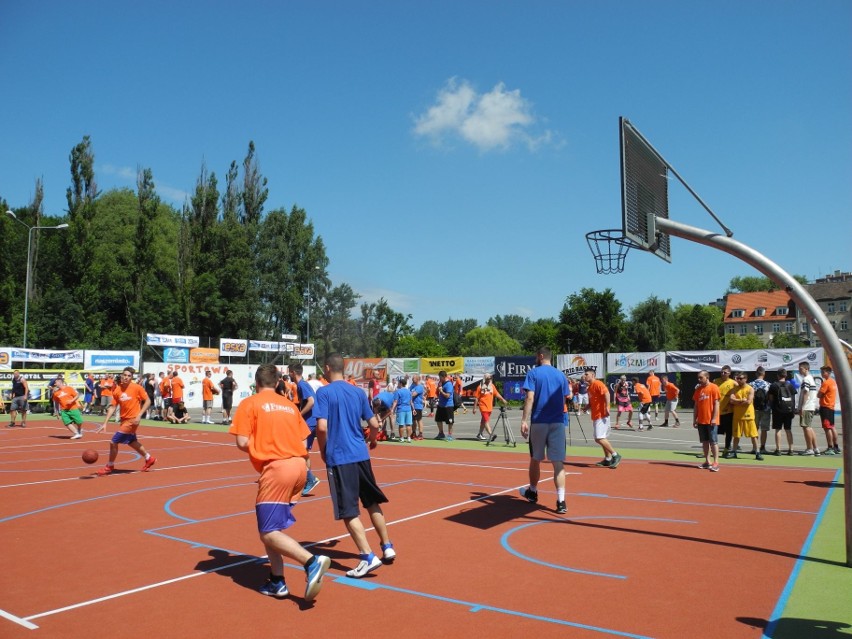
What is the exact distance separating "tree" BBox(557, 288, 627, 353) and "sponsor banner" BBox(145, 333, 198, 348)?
4863 centimetres

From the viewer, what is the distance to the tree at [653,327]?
8881 cm

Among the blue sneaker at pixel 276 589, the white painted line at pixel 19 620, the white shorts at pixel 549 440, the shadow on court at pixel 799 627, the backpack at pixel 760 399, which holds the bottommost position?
the shadow on court at pixel 799 627

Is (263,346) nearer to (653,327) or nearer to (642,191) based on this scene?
(642,191)

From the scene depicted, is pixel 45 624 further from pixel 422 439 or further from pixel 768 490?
pixel 422 439

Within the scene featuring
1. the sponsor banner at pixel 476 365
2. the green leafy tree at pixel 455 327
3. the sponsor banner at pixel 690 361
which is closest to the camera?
the sponsor banner at pixel 690 361

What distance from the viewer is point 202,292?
57.1m

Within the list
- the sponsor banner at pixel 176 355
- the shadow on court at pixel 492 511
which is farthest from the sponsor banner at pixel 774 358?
the sponsor banner at pixel 176 355

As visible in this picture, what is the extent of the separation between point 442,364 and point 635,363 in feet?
A: 35.5

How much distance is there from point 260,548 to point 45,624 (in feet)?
8.19

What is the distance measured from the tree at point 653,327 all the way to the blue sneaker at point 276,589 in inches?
3424

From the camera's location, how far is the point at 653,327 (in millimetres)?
89625

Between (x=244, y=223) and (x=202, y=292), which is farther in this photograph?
(x=244, y=223)

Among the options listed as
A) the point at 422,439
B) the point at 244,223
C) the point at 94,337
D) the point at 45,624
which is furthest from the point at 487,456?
the point at 244,223

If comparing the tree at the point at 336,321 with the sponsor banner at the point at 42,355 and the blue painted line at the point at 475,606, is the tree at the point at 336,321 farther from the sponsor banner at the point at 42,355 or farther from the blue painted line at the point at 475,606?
the blue painted line at the point at 475,606
